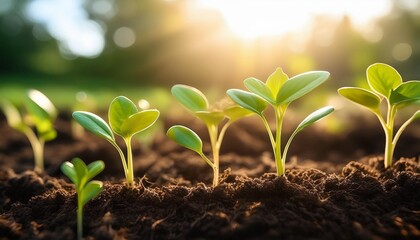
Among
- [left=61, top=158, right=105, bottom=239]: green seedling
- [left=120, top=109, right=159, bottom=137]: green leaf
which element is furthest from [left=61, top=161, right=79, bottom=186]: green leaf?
[left=120, top=109, right=159, bottom=137]: green leaf

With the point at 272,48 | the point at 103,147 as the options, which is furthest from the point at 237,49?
the point at 103,147

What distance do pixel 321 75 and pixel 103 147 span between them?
71.0 inches

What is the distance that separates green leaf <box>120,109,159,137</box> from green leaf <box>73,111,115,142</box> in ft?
0.19

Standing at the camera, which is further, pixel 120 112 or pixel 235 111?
pixel 235 111

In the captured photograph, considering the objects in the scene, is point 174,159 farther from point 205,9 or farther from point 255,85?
point 205,9

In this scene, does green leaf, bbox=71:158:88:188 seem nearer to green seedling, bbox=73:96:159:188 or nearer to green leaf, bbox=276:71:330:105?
green seedling, bbox=73:96:159:188

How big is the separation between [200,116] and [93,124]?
383mm

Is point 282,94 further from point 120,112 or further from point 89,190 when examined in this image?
point 89,190

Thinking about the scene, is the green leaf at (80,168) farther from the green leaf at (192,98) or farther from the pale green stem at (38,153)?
the pale green stem at (38,153)

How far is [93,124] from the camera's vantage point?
1.44 m

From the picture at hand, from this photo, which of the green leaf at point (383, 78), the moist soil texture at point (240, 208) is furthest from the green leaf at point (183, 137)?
the green leaf at point (383, 78)

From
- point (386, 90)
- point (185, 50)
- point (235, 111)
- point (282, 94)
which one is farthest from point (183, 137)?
point (185, 50)

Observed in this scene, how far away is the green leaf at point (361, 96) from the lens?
1.47 m

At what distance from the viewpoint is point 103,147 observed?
9.21 ft
